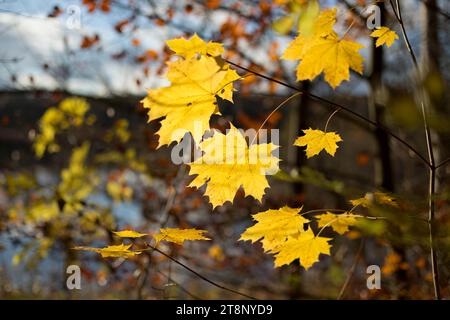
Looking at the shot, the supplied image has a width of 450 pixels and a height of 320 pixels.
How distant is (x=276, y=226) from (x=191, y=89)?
1.46 feet

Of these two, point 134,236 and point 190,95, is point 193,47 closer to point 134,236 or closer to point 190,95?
point 190,95

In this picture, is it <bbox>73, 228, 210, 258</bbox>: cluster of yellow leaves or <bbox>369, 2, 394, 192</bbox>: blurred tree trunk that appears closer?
<bbox>73, 228, 210, 258</bbox>: cluster of yellow leaves

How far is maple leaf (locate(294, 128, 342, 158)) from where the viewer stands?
1.45m

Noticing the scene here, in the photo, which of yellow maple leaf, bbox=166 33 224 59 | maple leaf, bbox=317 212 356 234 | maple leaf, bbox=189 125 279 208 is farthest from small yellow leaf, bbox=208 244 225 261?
yellow maple leaf, bbox=166 33 224 59

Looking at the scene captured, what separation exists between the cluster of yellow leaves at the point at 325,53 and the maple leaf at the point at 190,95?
1.07ft

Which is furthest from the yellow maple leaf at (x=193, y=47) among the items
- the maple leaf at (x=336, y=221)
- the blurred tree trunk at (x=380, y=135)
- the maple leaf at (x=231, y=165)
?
the blurred tree trunk at (x=380, y=135)

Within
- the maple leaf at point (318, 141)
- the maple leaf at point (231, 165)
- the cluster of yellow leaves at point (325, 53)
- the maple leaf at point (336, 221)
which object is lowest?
the maple leaf at point (336, 221)

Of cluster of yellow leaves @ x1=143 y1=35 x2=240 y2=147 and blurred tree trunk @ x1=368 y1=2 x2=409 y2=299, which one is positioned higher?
blurred tree trunk @ x1=368 y1=2 x2=409 y2=299

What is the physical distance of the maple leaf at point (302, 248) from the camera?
1.41 meters

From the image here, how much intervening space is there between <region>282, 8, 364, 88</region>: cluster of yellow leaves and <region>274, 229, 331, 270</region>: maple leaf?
1.70 feet

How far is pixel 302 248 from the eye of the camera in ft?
4.78

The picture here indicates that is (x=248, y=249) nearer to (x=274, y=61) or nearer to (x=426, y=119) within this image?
(x=274, y=61)

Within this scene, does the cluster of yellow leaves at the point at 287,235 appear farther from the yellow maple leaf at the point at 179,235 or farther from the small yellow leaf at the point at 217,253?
the small yellow leaf at the point at 217,253

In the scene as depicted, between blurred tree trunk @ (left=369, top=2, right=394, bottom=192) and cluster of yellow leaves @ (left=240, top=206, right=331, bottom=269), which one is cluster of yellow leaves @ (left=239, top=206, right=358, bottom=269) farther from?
blurred tree trunk @ (left=369, top=2, right=394, bottom=192)
